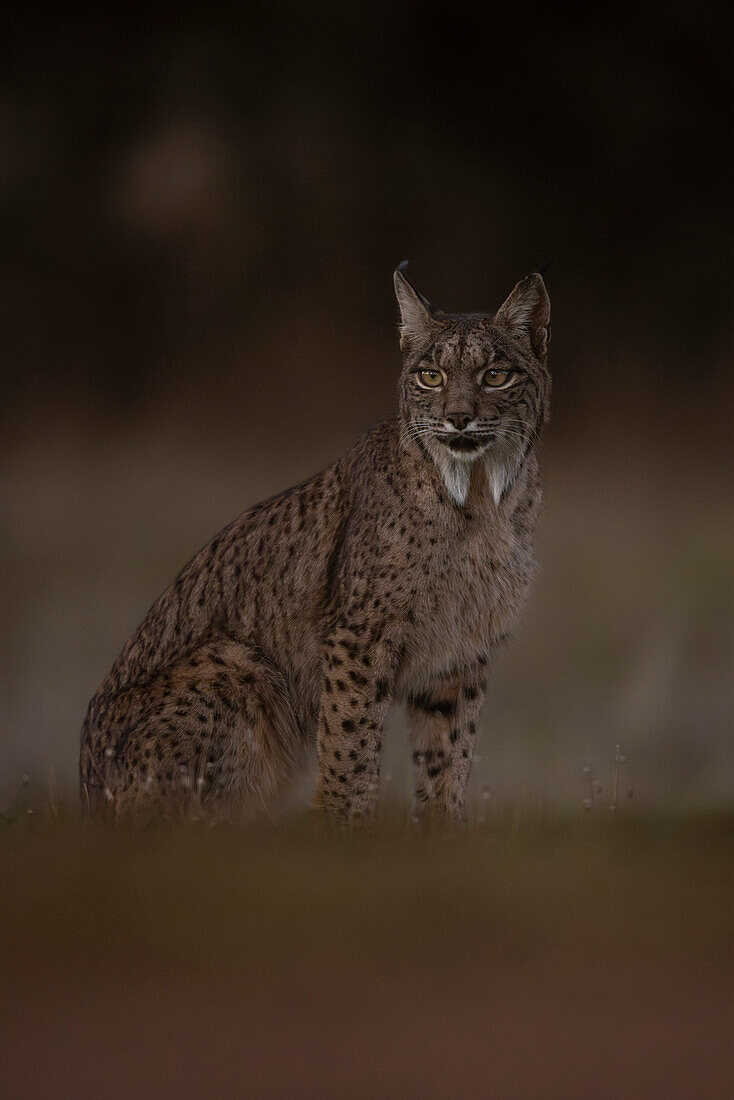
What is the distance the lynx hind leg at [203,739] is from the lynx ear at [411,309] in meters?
1.95

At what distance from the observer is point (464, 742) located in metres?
7.11

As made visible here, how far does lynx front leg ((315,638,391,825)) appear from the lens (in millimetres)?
6555

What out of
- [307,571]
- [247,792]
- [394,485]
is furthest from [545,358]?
[247,792]

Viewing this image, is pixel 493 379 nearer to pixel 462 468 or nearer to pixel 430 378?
pixel 430 378

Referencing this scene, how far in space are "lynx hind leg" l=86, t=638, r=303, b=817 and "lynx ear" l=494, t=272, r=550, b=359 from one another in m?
2.25

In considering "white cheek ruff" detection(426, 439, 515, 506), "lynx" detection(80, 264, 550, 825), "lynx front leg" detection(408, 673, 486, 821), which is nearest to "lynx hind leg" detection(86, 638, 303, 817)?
"lynx" detection(80, 264, 550, 825)

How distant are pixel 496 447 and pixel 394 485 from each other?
→ 0.58 meters

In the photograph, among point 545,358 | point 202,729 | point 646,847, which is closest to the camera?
point 646,847

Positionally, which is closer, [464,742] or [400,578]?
[400,578]

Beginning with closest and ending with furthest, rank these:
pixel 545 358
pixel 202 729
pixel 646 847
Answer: pixel 646 847 < pixel 202 729 < pixel 545 358

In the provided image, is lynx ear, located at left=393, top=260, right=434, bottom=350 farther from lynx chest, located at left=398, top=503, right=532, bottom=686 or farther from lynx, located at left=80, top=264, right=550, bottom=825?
lynx chest, located at left=398, top=503, right=532, bottom=686

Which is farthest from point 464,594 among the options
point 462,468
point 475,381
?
point 475,381

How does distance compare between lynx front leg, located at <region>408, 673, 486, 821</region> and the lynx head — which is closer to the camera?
the lynx head

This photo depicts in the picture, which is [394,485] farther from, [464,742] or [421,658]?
[464,742]
